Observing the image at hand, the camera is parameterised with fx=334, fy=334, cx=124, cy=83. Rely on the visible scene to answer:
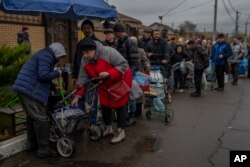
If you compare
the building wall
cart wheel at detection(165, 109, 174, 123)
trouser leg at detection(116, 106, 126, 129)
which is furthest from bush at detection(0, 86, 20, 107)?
the building wall

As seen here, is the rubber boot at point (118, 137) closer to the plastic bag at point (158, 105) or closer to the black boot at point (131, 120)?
the black boot at point (131, 120)

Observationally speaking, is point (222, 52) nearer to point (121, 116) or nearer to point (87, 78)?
point (121, 116)

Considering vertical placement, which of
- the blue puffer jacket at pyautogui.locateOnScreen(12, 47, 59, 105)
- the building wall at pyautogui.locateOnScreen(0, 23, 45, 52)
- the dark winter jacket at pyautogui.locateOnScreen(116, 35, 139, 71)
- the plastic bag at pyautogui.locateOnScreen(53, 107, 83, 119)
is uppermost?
the building wall at pyautogui.locateOnScreen(0, 23, 45, 52)

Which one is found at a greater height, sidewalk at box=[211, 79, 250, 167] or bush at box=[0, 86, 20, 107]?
bush at box=[0, 86, 20, 107]

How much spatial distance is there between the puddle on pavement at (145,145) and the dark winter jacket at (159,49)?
13.0 ft

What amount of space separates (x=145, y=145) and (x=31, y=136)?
1824mm

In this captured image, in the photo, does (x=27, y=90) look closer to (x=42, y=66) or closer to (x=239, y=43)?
(x=42, y=66)

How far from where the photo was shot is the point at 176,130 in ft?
21.0

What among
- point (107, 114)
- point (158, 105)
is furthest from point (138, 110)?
point (107, 114)

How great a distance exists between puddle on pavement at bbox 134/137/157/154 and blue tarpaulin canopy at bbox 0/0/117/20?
2.49m

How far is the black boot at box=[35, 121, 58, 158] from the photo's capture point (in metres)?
4.78

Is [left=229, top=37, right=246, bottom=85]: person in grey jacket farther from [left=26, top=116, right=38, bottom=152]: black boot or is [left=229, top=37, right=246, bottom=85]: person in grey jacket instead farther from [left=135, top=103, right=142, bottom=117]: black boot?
[left=26, top=116, right=38, bottom=152]: black boot

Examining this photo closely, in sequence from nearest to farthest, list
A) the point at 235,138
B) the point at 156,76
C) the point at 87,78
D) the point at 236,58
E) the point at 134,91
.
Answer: the point at 87,78, the point at 235,138, the point at 134,91, the point at 156,76, the point at 236,58

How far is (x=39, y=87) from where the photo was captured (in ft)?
15.5
